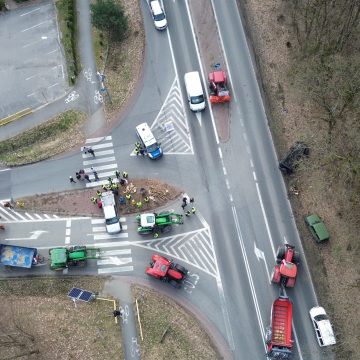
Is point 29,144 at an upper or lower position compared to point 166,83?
lower

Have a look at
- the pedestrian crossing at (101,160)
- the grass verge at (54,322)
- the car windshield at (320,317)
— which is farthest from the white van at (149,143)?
the car windshield at (320,317)

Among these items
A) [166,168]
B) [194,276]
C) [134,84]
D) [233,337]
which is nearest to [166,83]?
[134,84]

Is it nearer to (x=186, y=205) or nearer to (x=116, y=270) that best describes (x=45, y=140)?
(x=116, y=270)

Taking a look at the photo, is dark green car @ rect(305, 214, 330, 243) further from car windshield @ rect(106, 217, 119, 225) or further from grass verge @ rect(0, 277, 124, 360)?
grass verge @ rect(0, 277, 124, 360)

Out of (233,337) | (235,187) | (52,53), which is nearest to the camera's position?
(233,337)

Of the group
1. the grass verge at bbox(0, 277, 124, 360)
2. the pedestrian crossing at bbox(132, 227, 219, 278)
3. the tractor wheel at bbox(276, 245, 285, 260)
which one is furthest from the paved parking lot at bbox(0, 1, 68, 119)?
the tractor wheel at bbox(276, 245, 285, 260)

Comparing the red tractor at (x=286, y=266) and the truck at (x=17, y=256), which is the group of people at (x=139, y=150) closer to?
the truck at (x=17, y=256)

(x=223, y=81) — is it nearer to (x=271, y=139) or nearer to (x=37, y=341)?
(x=271, y=139)
